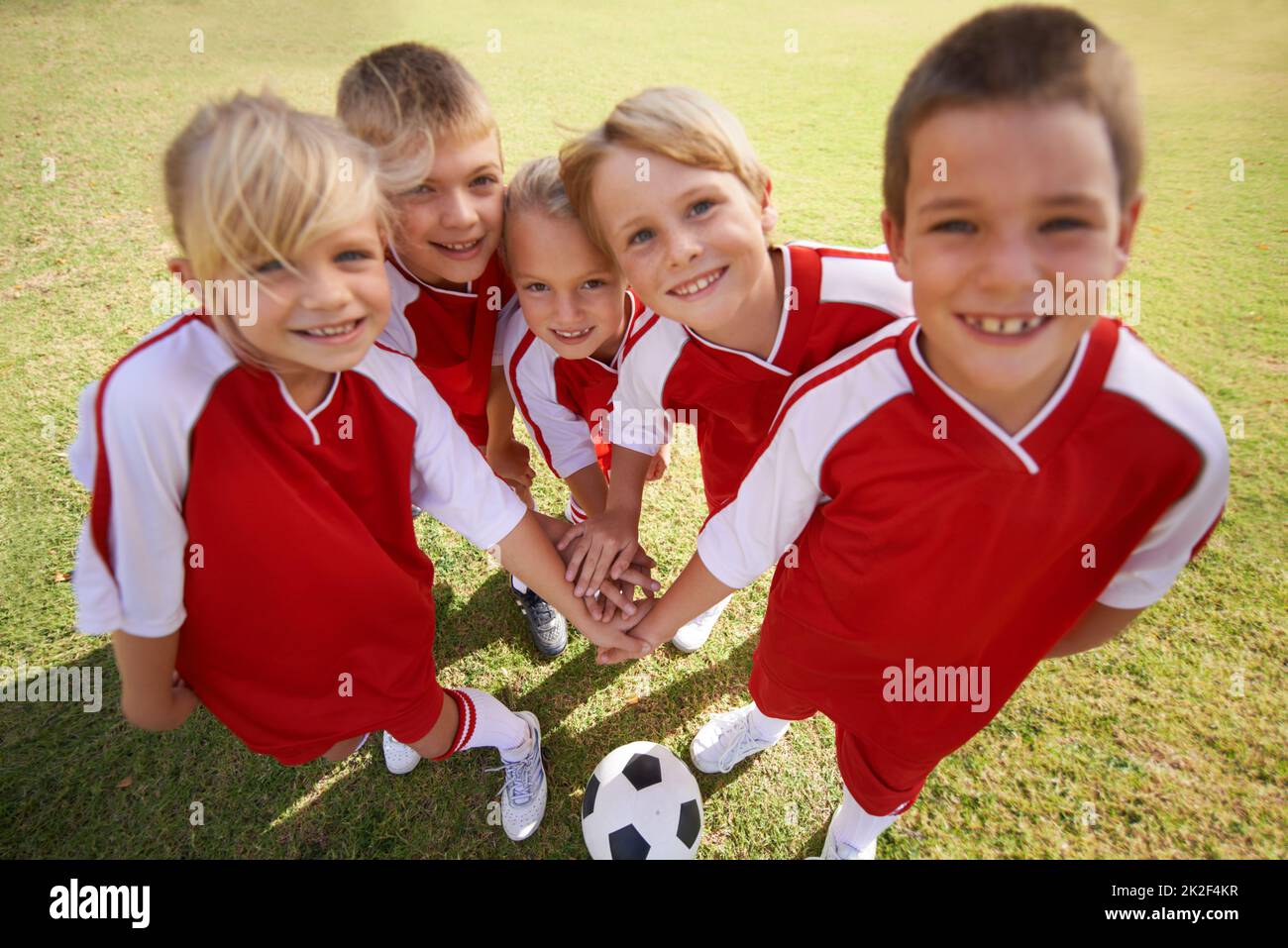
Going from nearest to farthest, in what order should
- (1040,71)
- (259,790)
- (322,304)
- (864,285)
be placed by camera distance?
(1040,71)
(322,304)
(864,285)
(259,790)

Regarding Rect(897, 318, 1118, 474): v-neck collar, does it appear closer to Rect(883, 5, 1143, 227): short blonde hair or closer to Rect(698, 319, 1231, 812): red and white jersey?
Rect(698, 319, 1231, 812): red and white jersey

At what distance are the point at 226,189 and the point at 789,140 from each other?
7.72 metres

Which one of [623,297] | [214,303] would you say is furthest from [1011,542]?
[214,303]

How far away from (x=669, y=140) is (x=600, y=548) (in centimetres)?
119

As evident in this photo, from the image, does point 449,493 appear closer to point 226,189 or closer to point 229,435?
point 229,435

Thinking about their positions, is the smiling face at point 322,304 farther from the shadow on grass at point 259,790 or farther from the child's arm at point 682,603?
the shadow on grass at point 259,790

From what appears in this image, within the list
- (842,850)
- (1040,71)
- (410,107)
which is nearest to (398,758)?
(842,850)

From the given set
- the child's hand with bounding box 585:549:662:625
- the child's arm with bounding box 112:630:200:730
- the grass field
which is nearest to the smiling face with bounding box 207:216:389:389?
the grass field

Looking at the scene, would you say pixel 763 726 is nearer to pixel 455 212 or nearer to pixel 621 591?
pixel 621 591

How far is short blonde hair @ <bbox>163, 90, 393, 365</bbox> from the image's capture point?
4.20ft

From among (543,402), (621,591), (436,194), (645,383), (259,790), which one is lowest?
(259,790)

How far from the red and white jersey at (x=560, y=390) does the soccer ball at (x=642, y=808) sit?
3.52 feet

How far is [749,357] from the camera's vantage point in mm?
1822

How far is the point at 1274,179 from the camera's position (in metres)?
6.68
